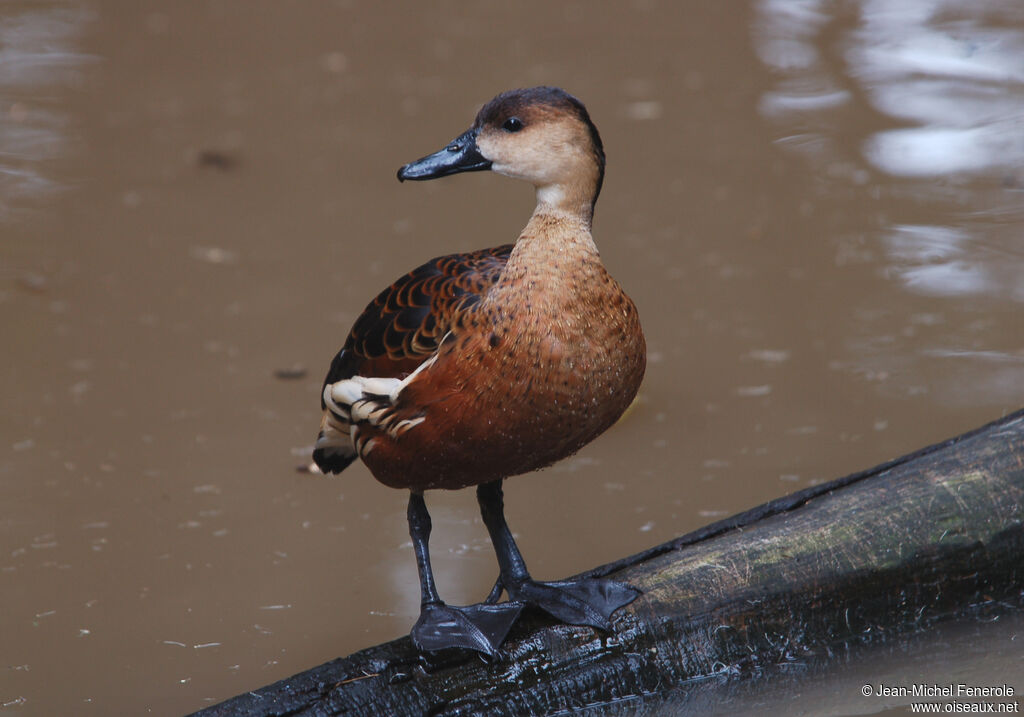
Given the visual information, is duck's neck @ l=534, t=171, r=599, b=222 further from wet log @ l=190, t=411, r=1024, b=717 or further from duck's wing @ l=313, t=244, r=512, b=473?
wet log @ l=190, t=411, r=1024, b=717

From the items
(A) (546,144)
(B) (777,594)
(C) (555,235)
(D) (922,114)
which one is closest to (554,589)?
(B) (777,594)

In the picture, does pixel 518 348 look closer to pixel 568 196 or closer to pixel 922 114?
pixel 568 196

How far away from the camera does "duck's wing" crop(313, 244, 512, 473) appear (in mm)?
3119

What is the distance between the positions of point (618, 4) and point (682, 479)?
16.1 ft

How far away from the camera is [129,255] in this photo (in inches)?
237

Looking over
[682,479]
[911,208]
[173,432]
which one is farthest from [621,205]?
[173,432]

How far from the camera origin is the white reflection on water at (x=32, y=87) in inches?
263

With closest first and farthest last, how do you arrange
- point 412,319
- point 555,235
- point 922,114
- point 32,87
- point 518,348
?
point 518,348
point 555,235
point 412,319
point 922,114
point 32,87

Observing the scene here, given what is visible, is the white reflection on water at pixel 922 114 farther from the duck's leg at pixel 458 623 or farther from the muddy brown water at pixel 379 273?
the duck's leg at pixel 458 623

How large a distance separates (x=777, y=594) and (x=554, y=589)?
591 mm

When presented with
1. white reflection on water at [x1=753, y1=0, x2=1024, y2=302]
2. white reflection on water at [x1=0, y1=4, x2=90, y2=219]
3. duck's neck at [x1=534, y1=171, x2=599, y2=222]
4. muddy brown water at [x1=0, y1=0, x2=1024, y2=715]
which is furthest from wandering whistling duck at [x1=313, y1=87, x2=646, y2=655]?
white reflection on water at [x1=0, y1=4, x2=90, y2=219]

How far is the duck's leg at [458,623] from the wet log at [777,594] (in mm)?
39

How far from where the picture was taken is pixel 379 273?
19.0 ft

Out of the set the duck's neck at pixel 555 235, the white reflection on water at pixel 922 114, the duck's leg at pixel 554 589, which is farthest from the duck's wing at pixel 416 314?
the white reflection on water at pixel 922 114
